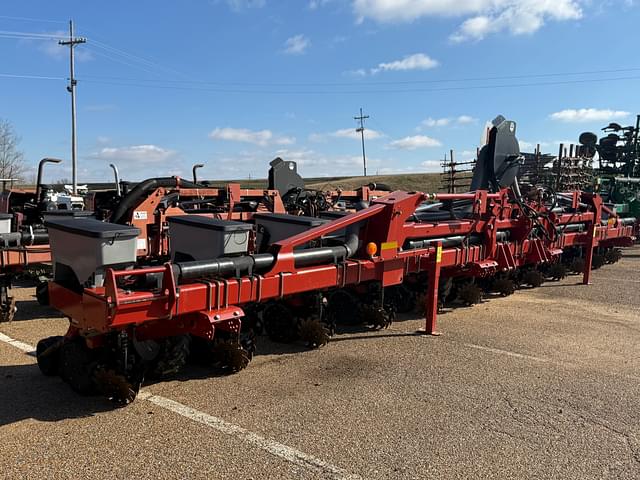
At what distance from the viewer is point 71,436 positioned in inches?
129

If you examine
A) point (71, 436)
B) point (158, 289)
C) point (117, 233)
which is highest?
point (117, 233)

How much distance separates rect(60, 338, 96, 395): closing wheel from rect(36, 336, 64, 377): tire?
0.93 feet

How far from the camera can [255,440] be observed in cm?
325

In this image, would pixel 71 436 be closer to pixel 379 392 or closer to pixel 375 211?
pixel 379 392

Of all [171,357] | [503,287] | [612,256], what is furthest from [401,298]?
[612,256]

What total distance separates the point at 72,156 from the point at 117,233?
28537 millimetres

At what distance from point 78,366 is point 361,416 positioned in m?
2.04

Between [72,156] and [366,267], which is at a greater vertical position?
[72,156]

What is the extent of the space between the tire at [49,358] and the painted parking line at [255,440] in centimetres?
81

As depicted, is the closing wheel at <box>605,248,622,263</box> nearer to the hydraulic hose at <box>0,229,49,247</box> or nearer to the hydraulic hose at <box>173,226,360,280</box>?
the hydraulic hose at <box>173,226,360,280</box>

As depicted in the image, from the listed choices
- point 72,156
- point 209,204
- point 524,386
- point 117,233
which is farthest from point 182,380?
point 72,156

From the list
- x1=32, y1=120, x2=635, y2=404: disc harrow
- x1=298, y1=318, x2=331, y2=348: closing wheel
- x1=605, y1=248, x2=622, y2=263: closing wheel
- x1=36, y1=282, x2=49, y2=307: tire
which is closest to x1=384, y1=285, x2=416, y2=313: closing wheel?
x1=32, y1=120, x2=635, y2=404: disc harrow

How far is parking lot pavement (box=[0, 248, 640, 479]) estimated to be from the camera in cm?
298

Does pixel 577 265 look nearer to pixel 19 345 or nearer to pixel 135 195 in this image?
pixel 135 195
